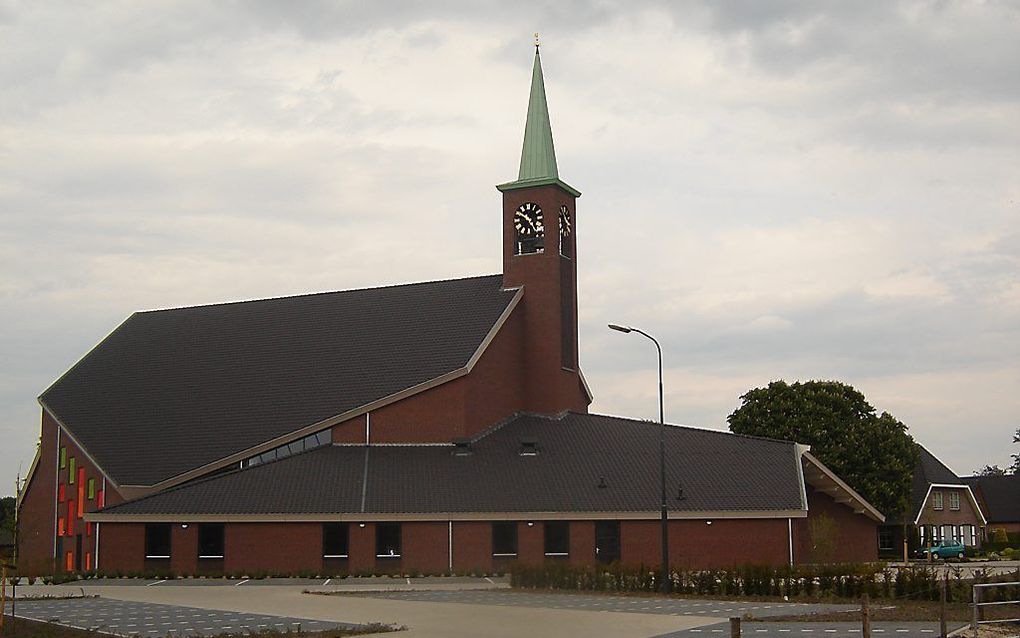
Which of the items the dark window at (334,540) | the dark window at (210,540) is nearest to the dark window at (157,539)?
the dark window at (210,540)

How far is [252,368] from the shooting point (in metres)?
59.4

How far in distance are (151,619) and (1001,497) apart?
274 feet

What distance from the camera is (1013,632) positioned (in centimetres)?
2220

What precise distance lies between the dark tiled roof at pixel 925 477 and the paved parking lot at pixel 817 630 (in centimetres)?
4950

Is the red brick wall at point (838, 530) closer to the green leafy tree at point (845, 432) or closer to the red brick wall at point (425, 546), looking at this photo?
the green leafy tree at point (845, 432)

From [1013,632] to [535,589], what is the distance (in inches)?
681

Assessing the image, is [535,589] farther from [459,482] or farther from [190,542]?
[190,542]

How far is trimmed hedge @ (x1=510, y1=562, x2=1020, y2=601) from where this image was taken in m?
30.4

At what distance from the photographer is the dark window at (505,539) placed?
47.7 metres

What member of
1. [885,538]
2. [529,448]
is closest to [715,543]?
[529,448]

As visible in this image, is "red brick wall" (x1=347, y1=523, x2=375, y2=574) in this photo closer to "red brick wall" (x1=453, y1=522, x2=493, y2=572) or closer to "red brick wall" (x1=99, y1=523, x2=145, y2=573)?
"red brick wall" (x1=453, y1=522, x2=493, y2=572)

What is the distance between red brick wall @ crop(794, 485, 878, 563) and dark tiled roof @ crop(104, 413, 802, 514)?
3.11 meters

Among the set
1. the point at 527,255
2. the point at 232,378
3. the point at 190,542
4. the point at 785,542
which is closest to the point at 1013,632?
the point at 785,542

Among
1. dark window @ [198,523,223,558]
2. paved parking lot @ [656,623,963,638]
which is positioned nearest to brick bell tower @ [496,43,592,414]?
dark window @ [198,523,223,558]
